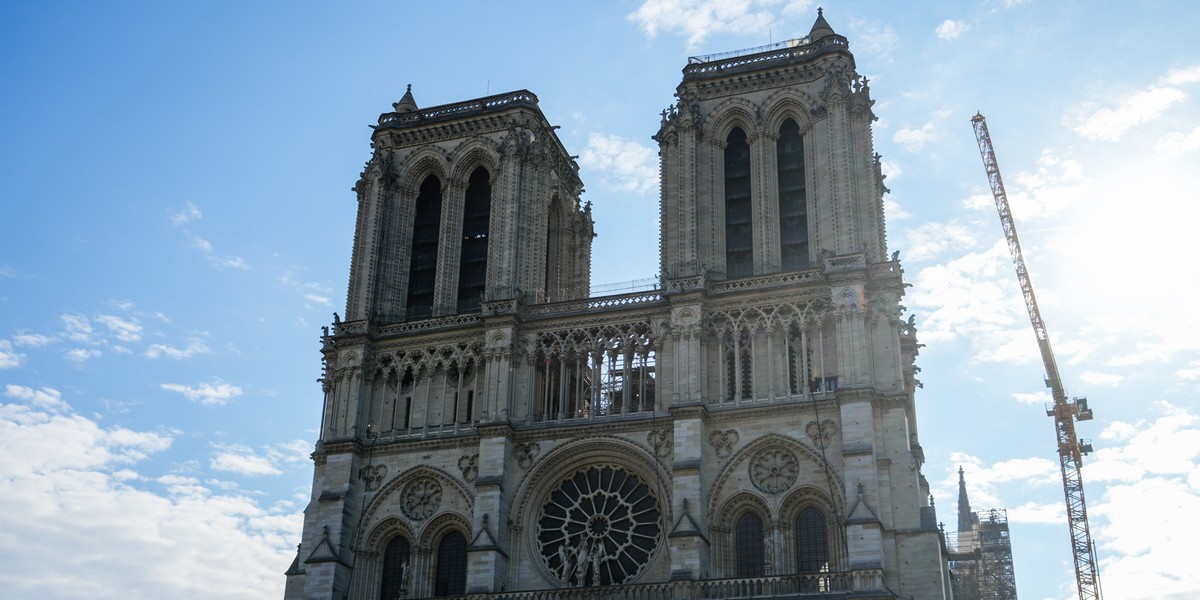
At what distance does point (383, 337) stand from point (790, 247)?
16.7 meters

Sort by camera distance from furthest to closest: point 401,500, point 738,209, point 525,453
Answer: point 738,209, point 401,500, point 525,453

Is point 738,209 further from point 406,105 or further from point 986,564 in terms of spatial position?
point 986,564

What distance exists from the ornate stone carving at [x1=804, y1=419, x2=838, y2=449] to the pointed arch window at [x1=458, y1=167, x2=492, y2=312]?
51.0 ft

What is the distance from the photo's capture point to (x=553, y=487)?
49.9m

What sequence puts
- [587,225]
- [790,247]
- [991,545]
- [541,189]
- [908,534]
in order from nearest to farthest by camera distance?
[908,534] → [790,247] → [541,189] → [587,225] → [991,545]

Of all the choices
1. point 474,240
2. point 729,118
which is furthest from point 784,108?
point 474,240

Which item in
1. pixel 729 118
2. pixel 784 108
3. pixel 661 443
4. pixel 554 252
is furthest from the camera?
pixel 554 252

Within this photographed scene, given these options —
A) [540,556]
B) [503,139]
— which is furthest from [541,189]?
[540,556]

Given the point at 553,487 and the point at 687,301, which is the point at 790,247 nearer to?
the point at 687,301

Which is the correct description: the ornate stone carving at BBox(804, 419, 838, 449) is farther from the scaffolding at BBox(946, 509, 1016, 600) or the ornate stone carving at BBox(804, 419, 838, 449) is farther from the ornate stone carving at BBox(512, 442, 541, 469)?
the scaffolding at BBox(946, 509, 1016, 600)

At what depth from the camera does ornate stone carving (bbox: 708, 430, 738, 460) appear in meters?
47.4

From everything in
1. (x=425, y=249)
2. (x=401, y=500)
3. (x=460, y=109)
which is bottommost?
(x=401, y=500)

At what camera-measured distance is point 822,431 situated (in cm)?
4644

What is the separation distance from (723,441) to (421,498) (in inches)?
474
